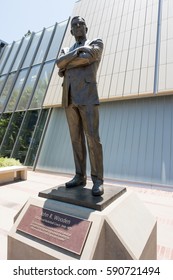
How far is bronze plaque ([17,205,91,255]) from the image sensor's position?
7.66ft

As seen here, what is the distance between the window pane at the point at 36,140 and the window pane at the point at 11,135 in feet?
5.34

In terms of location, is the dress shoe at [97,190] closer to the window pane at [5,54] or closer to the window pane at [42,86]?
the window pane at [42,86]

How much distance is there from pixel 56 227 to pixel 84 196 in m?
0.60

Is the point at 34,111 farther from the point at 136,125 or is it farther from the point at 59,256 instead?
the point at 59,256

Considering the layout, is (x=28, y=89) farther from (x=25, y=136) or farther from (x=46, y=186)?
(x=46, y=186)

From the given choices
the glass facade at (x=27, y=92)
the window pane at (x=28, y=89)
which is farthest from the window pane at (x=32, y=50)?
the window pane at (x=28, y=89)

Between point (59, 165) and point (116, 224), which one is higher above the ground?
point (59, 165)

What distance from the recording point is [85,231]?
237 cm

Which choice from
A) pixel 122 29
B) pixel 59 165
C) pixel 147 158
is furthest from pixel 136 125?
pixel 122 29

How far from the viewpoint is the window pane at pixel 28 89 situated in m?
12.2

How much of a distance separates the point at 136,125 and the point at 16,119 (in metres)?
7.46

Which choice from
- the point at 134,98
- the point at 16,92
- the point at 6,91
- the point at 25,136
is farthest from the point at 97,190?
the point at 6,91

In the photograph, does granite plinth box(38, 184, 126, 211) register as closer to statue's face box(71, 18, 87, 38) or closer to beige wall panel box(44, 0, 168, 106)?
statue's face box(71, 18, 87, 38)

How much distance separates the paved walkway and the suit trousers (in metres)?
1.70
